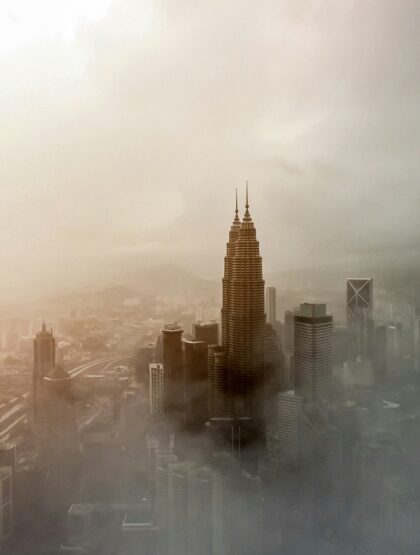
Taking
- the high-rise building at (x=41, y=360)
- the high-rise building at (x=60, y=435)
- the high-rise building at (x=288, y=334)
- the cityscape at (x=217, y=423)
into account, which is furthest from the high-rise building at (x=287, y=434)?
the high-rise building at (x=41, y=360)

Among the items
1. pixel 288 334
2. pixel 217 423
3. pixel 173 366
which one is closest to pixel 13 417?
pixel 173 366

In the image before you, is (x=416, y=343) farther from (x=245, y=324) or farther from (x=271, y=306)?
(x=245, y=324)

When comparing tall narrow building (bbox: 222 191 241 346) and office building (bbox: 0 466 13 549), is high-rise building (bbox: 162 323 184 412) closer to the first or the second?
tall narrow building (bbox: 222 191 241 346)

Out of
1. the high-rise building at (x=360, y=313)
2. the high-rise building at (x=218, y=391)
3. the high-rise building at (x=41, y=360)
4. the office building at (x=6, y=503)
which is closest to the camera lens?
the office building at (x=6, y=503)

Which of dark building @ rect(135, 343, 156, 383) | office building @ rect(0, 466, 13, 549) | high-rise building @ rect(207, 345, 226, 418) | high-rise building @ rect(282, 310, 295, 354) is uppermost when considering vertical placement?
high-rise building @ rect(282, 310, 295, 354)

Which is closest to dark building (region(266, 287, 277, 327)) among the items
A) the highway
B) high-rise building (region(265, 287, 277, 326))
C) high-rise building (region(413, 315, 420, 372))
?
high-rise building (region(265, 287, 277, 326))

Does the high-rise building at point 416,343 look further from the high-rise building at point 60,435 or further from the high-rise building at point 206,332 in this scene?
the high-rise building at point 60,435
